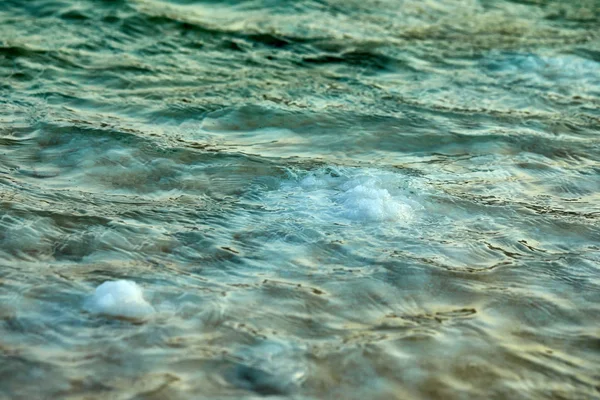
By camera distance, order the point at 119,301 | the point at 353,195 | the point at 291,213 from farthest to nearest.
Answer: the point at 353,195 → the point at 291,213 → the point at 119,301

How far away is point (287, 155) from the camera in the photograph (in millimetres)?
5191

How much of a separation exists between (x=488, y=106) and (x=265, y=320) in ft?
12.3

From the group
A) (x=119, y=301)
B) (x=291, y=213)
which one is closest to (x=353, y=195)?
(x=291, y=213)

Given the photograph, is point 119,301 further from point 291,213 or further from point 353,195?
point 353,195

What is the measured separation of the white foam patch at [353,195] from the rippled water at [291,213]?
2cm

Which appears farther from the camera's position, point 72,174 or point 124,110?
point 124,110

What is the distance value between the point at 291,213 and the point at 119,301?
124cm

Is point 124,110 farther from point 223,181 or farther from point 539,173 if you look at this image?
point 539,173

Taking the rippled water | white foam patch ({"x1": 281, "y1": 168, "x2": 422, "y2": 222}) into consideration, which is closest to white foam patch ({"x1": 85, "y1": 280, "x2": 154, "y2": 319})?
the rippled water

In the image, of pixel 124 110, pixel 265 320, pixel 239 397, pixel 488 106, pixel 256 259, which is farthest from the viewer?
pixel 488 106

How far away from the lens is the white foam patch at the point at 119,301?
317 centimetres

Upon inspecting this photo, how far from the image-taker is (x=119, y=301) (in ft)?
10.5

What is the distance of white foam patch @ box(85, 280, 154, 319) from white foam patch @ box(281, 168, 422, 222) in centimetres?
120

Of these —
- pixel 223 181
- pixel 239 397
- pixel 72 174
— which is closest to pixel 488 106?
pixel 223 181
